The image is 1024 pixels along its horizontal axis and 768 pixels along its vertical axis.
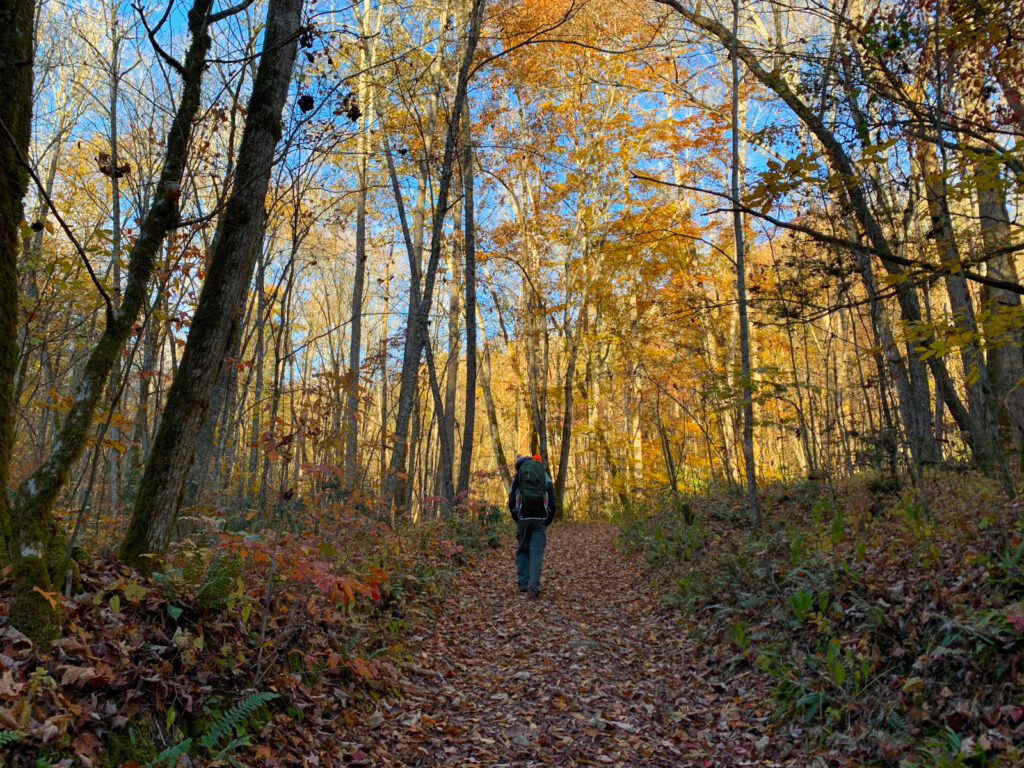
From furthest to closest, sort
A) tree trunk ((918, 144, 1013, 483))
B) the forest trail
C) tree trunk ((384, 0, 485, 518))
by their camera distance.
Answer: tree trunk ((384, 0, 485, 518)) < tree trunk ((918, 144, 1013, 483)) < the forest trail

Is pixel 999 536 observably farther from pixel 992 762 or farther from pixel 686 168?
pixel 686 168

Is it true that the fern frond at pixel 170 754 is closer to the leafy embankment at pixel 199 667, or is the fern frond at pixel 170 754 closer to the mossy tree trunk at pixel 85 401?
the leafy embankment at pixel 199 667

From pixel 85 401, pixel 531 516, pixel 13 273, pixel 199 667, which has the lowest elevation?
pixel 199 667

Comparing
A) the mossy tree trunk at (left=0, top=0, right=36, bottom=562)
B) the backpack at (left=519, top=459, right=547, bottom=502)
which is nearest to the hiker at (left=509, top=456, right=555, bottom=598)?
the backpack at (left=519, top=459, right=547, bottom=502)

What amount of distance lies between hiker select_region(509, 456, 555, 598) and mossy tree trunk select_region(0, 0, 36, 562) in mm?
5306

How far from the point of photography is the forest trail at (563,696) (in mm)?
3713

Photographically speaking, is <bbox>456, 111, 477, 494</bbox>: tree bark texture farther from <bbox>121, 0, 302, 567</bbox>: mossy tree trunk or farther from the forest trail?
<bbox>121, 0, 302, 567</bbox>: mossy tree trunk

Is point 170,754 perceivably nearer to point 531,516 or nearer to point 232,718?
point 232,718

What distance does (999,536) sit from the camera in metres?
4.14

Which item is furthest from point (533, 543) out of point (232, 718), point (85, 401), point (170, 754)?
point (85, 401)

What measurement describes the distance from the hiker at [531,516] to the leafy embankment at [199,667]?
2.72 m

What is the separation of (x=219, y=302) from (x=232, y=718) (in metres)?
2.55

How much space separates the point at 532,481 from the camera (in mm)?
7621

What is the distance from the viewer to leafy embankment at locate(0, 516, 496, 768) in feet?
8.23
